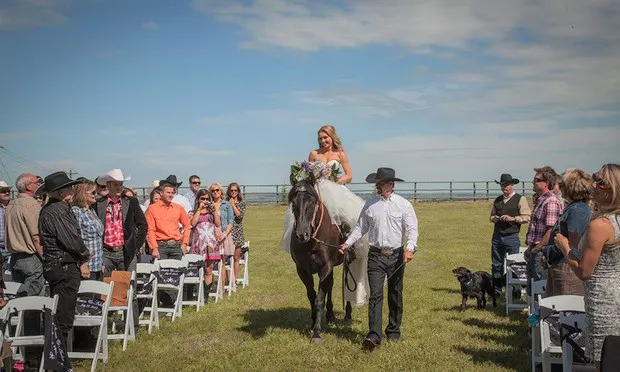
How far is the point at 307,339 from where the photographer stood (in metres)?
8.97

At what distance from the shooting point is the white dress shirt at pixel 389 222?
8.42 meters

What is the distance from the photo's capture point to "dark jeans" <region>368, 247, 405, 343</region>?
8.22 m

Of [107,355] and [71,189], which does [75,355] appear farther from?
[71,189]

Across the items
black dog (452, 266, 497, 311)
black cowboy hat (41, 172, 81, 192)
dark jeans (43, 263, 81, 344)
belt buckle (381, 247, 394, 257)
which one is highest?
black cowboy hat (41, 172, 81, 192)

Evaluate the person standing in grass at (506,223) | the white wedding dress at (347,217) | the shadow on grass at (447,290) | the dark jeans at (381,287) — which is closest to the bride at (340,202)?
the white wedding dress at (347,217)

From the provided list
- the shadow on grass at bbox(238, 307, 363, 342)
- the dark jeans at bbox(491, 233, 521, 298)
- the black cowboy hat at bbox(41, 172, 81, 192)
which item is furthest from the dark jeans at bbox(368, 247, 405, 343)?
the black cowboy hat at bbox(41, 172, 81, 192)

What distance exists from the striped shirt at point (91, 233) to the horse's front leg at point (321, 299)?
122 inches

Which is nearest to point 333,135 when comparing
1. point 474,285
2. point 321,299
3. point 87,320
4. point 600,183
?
point 321,299

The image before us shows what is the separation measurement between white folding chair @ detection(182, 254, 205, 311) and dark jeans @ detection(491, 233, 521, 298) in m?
5.48

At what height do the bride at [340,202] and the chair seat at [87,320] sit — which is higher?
the bride at [340,202]

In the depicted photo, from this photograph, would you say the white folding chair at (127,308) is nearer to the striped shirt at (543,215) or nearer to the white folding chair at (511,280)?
the striped shirt at (543,215)

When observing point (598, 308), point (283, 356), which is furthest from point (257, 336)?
point (598, 308)

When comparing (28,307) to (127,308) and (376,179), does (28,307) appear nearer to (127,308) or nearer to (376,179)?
(127,308)

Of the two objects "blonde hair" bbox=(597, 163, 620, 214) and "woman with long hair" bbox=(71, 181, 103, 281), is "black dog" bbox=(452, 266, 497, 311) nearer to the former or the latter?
"woman with long hair" bbox=(71, 181, 103, 281)
